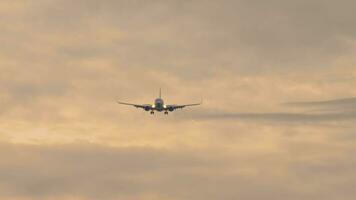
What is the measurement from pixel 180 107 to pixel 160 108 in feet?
31.9

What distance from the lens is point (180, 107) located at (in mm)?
193125

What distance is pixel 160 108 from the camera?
630 feet
